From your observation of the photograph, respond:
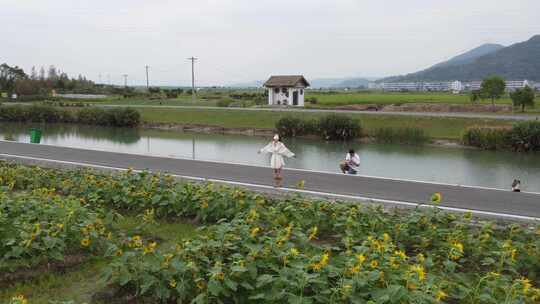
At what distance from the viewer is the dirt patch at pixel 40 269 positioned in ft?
17.9

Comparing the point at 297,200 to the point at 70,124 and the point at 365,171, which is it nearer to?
the point at 365,171

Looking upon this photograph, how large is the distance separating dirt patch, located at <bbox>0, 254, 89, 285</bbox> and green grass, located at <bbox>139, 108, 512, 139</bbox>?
2691 centimetres

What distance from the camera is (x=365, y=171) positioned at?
2034cm

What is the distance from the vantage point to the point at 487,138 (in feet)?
89.4

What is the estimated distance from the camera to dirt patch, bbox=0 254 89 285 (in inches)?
215

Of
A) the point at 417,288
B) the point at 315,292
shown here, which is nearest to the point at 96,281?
the point at 315,292

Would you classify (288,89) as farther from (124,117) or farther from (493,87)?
(493,87)

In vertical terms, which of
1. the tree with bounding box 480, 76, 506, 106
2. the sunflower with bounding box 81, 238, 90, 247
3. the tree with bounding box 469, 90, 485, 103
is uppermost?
the tree with bounding box 480, 76, 506, 106

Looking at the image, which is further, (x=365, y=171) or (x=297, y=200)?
(x=365, y=171)

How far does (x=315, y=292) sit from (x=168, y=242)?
3346 millimetres

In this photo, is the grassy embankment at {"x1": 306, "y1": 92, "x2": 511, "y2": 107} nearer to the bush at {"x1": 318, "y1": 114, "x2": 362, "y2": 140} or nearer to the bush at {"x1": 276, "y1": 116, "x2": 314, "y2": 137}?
the bush at {"x1": 276, "y1": 116, "x2": 314, "y2": 137}

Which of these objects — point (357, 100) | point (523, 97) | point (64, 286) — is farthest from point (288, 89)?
point (64, 286)

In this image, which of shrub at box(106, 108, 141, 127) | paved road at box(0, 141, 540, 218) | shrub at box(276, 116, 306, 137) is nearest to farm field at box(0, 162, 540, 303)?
paved road at box(0, 141, 540, 218)

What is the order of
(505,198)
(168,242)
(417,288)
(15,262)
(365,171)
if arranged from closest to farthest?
(417,288) < (15,262) < (168,242) < (505,198) < (365,171)
